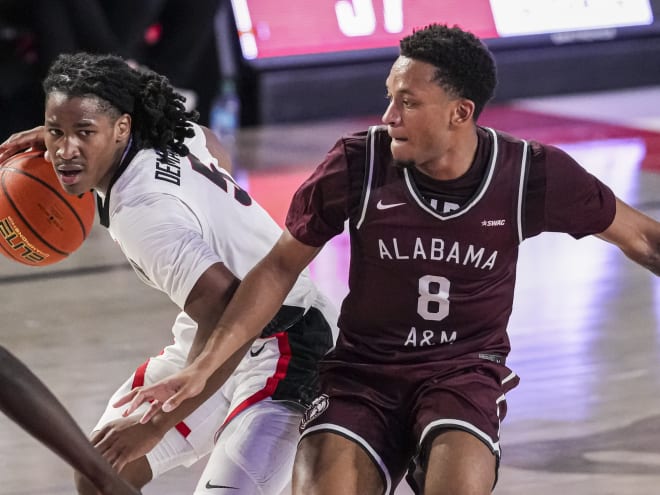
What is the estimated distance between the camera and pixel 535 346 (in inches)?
211

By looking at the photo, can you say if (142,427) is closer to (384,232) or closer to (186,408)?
(186,408)

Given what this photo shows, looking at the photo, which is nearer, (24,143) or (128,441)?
(128,441)

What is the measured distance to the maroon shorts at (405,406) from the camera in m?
3.04

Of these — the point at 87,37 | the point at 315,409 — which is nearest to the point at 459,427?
the point at 315,409

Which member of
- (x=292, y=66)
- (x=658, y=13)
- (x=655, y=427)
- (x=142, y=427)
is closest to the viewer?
(x=142, y=427)

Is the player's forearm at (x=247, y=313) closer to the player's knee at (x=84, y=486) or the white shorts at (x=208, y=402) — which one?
the white shorts at (x=208, y=402)

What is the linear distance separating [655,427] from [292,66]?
728cm

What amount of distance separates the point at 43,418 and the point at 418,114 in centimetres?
112

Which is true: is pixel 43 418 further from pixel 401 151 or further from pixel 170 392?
pixel 401 151

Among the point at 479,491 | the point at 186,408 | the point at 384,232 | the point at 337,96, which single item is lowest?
the point at 337,96

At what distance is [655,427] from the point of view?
4449 millimetres

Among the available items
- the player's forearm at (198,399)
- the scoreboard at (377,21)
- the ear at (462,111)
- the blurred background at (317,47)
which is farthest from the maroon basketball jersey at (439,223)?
the scoreboard at (377,21)

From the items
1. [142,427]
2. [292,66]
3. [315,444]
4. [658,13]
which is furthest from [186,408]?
[658,13]

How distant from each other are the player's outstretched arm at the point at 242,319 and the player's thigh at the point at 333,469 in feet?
0.98
